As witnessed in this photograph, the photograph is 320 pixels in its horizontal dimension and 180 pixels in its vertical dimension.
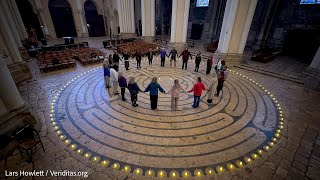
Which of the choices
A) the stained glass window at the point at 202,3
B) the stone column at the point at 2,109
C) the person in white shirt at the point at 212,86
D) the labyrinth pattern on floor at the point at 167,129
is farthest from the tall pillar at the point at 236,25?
the stone column at the point at 2,109

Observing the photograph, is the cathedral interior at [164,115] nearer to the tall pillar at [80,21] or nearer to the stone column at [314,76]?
the stone column at [314,76]

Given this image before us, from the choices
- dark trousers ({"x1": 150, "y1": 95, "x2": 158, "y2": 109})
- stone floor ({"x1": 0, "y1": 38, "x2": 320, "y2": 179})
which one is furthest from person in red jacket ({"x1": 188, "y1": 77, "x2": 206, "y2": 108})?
dark trousers ({"x1": 150, "y1": 95, "x2": 158, "y2": 109})

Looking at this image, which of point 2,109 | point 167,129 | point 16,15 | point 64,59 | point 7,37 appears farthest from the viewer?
point 16,15

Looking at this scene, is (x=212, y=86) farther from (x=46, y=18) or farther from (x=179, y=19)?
(x=46, y=18)

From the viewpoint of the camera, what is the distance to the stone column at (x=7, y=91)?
456 cm

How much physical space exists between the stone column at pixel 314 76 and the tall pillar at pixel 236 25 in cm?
467

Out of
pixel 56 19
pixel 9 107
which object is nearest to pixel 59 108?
pixel 9 107

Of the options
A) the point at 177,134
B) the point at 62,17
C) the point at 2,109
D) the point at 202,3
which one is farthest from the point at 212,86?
the point at 62,17

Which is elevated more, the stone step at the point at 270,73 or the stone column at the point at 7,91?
the stone column at the point at 7,91

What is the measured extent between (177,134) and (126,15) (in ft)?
71.0

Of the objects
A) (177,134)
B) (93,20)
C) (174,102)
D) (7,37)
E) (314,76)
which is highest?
(93,20)

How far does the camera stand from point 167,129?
5883mm

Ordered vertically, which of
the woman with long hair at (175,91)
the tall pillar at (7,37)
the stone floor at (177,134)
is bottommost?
the stone floor at (177,134)

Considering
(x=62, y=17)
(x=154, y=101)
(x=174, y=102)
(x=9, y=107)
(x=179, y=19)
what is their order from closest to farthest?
(x=9, y=107) < (x=154, y=101) < (x=174, y=102) < (x=179, y=19) < (x=62, y=17)
